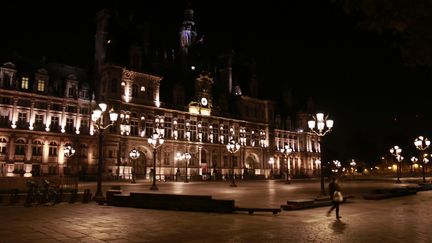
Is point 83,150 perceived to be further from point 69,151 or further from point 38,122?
point 38,122

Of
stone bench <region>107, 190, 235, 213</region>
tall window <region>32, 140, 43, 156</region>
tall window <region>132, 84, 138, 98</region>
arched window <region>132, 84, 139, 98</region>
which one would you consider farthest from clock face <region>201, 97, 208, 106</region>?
stone bench <region>107, 190, 235, 213</region>

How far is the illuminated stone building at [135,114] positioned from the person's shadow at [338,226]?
36449 mm

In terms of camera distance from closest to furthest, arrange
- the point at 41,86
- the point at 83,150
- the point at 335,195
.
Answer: the point at 335,195, the point at 41,86, the point at 83,150

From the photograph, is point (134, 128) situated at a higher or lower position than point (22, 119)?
lower

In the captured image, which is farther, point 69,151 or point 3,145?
point 69,151

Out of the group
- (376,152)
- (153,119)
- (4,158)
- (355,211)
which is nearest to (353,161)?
(376,152)

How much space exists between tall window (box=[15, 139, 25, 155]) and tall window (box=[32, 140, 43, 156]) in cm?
127

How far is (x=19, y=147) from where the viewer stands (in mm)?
49469

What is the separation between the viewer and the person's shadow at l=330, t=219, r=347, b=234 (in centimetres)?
1166

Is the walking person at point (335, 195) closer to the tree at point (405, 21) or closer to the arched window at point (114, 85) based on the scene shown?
the tree at point (405, 21)

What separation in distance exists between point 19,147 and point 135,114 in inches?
654

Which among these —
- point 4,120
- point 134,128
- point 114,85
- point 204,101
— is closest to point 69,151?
point 4,120

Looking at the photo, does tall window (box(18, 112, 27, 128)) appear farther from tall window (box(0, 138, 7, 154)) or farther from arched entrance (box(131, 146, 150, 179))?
arched entrance (box(131, 146, 150, 179))

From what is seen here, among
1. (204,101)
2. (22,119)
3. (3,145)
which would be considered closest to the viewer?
(3,145)
